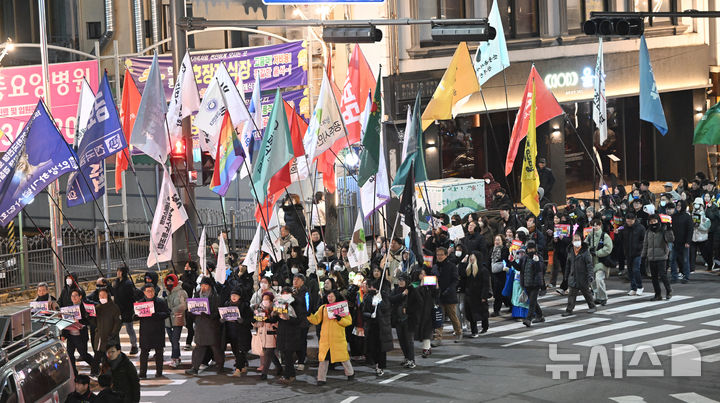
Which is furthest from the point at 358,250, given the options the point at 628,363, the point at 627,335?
the point at 628,363

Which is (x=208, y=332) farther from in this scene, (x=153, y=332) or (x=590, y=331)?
(x=590, y=331)

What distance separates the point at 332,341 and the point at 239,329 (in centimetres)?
179

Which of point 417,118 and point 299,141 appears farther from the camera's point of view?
point 299,141

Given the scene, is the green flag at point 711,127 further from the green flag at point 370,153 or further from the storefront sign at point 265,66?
the green flag at point 370,153

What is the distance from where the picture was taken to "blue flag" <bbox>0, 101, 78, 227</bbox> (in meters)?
18.4

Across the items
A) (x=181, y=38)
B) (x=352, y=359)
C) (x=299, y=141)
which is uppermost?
(x=181, y=38)

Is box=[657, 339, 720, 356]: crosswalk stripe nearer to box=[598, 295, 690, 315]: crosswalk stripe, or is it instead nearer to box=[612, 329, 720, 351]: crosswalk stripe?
box=[612, 329, 720, 351]: crosswalk stripe

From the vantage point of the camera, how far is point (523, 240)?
2200 cm

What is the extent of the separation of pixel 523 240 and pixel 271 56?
36.0 ft

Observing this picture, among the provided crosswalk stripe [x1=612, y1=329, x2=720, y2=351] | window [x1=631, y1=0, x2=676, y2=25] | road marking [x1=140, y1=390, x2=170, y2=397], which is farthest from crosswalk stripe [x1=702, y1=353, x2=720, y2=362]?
window [x1=631, y1=0, x2=676, y2=25]

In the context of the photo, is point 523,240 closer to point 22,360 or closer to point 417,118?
point 417,118

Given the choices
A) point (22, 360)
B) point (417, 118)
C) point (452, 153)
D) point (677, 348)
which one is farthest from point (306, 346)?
point (452, 153)

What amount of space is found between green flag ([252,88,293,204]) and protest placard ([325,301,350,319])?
3191mm

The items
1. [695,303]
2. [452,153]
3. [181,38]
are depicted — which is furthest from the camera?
[452,153]
